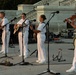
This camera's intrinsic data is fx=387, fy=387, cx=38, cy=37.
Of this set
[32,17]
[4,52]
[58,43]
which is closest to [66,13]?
[32,17]

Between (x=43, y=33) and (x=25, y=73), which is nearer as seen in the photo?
(x=25, y=73)

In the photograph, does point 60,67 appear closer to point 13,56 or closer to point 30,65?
point 30,65

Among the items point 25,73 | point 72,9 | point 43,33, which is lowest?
point 25,73

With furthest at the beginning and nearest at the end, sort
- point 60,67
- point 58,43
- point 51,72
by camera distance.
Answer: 1. point 58,43
2. point 60,67
3. point 51,72

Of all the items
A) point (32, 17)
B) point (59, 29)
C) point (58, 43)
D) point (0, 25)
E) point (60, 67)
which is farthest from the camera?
point (32, 17)

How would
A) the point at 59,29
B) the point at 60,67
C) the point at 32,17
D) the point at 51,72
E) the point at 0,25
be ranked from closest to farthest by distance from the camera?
the point at 51,72, the point at 60,67, the point at 0,25, the point at 59,29, the point at 32,17

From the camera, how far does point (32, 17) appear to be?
3309cm

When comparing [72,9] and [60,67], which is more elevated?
[72,9]

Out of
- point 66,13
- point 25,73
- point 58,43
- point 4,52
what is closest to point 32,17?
point 66,13

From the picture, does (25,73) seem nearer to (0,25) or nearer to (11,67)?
(11,67)

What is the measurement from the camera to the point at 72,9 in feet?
102

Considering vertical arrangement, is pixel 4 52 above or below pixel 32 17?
below

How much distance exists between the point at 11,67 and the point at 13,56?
3.04m

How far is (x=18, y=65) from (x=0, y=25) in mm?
2938
